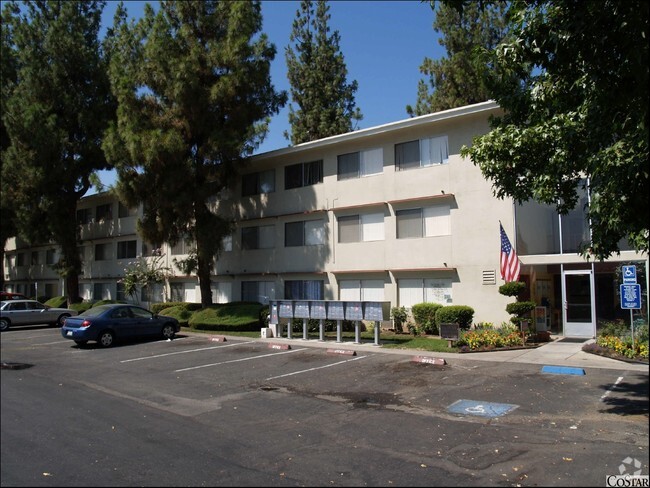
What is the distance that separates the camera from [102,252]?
40.1m

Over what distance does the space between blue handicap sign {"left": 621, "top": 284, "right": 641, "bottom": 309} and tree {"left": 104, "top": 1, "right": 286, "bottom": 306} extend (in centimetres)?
1742

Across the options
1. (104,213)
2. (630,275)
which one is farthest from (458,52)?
(104,213)

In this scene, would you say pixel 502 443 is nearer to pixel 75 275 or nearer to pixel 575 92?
pixel 575 92

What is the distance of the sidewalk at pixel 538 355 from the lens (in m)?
13.3

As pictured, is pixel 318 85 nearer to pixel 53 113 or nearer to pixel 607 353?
pixel 53 113

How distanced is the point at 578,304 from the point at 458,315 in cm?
433

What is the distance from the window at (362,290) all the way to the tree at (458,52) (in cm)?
1499

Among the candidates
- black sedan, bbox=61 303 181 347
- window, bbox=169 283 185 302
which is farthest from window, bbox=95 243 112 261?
black sedan, bbox=61 303 181 347

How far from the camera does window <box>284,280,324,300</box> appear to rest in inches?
1022

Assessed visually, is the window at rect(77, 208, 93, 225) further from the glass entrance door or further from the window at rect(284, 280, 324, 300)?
the glass entrance door

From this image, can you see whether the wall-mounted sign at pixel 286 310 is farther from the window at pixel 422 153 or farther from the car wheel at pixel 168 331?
the window at pixel 422 153

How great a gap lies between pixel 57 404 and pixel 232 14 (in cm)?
2349

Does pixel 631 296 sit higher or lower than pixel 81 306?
higher

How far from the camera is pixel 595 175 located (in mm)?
6961
